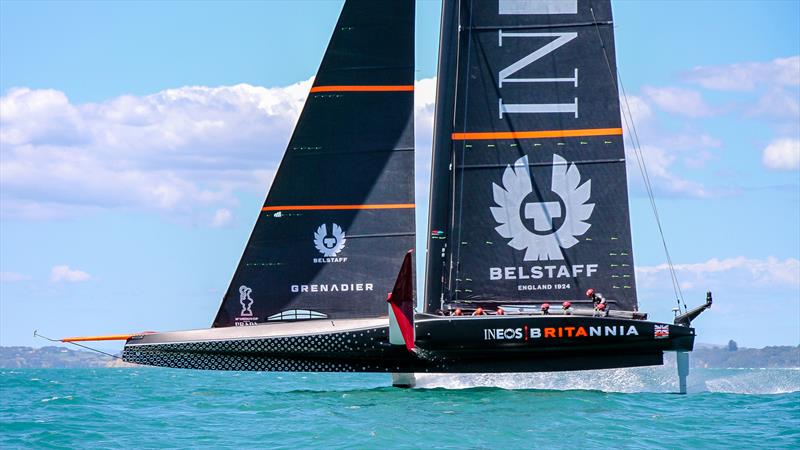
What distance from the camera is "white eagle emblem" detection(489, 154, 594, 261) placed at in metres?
25.8

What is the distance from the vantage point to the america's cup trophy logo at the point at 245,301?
25.9 meters

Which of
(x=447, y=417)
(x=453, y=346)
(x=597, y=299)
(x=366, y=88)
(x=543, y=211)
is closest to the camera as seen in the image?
(x=447, y=417)

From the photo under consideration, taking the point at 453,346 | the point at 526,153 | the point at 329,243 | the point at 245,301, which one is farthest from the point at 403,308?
the point at 526,153

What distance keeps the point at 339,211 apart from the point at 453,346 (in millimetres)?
3955

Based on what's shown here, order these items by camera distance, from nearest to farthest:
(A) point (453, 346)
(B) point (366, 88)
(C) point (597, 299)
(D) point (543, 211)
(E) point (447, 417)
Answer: (E) point (447, 417), (A) point (453, 346), (C) point (597, 299), (D) point (543, 211), (B) point (366, 88)

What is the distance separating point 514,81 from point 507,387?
6.43 m

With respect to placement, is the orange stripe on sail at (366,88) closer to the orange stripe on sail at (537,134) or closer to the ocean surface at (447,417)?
the orange stripe on sail at (537,134)

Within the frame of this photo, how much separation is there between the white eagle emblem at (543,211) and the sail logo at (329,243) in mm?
3274

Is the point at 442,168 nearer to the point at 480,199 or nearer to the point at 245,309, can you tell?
the point at 480,199

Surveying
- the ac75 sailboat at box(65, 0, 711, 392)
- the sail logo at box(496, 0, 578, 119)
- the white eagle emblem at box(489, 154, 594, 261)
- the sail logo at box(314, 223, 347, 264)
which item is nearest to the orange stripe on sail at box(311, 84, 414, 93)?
the ac75 sailboat at box(65, 0, 711, 392)

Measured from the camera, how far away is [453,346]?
24297 millimetres

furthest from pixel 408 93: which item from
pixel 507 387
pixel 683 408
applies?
pixel 683 408

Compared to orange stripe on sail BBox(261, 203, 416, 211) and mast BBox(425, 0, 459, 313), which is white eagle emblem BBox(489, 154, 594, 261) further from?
orange stripe on sail BBox(261, 203, 416, 211)

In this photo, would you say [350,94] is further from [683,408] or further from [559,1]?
[683,408]
